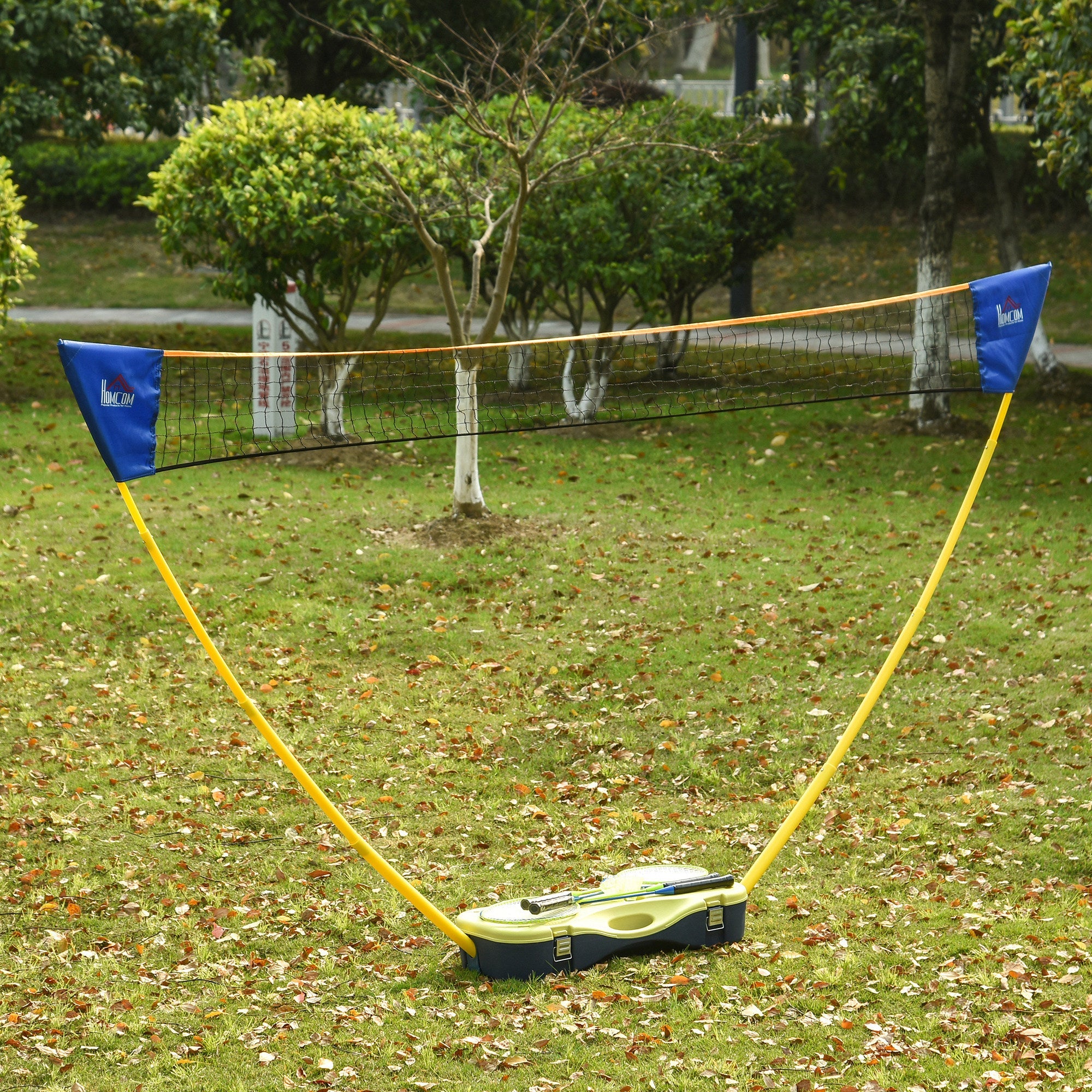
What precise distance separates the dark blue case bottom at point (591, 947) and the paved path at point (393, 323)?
13761mm

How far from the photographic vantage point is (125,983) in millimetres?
5711

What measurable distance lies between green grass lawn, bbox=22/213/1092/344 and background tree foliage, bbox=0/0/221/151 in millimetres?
5139

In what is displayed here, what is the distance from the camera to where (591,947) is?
576 cm

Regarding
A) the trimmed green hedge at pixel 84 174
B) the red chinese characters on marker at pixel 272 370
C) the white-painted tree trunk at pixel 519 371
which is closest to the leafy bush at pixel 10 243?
the red chinese characters on marker at pixel 272 370

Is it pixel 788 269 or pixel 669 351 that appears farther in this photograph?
pixel 788 269

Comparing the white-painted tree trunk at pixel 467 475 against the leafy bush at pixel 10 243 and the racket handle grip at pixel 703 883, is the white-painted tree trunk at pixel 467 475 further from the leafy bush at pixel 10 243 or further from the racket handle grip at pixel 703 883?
the racket handle grip at pixel 703 883

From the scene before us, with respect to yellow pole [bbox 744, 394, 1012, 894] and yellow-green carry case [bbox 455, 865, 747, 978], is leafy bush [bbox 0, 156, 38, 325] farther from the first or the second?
yellow pole [bbox 744, 394, 1012, 894]

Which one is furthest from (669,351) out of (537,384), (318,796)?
(318,796)

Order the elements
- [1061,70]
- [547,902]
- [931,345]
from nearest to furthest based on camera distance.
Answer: [547,902] → [1061,70] → [931,345]

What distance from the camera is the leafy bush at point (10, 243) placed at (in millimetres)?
13648

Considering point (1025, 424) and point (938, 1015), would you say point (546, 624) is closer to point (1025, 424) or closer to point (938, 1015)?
point (938, 1015)

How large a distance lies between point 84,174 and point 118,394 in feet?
75.7

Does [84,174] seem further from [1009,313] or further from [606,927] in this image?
[606,927]

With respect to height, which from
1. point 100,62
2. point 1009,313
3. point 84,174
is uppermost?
point 100,62
